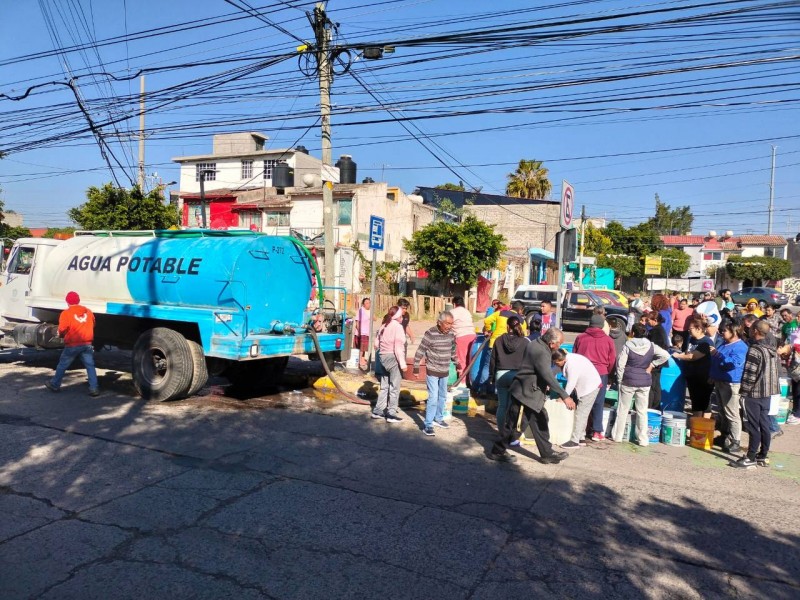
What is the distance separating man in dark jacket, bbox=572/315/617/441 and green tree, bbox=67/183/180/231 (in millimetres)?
19649

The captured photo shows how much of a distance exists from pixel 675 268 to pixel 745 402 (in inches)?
2109

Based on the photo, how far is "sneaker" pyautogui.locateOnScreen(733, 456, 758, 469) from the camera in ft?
22.7

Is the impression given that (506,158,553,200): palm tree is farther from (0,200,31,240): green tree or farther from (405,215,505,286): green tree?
(0,200,31,240): green tree

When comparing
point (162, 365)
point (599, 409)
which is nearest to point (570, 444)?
point (599, 409)

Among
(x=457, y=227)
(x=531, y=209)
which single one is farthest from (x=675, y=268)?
Result: (x=457, y=227)

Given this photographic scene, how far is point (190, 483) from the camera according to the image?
231 inches

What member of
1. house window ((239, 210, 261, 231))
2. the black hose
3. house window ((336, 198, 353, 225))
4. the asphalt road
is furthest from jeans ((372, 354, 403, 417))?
house window ((239, 210, 261, 231))

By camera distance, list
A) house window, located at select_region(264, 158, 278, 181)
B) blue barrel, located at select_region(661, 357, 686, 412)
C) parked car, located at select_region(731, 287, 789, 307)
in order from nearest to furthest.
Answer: blue barrel, located at select_region(661, 357, 686, 412) < house window, located at select_region(264, 158, 278, 181) < parked car, located at select_region(731, 287, 789, 307)

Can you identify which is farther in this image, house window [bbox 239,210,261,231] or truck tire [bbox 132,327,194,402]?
house window [bbox 239,210,261,231]

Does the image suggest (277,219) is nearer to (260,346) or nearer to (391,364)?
(260,346)

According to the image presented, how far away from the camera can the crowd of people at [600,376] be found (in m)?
6.79

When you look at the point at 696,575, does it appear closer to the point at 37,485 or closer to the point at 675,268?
the point at 37,485

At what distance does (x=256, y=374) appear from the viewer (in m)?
11.1

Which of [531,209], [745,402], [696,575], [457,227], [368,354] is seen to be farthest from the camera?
[531,209]
